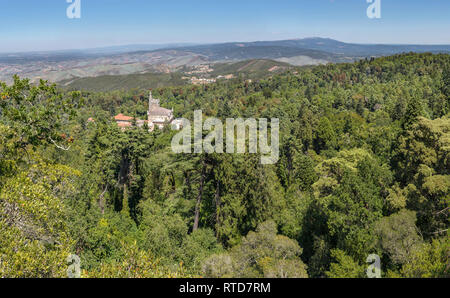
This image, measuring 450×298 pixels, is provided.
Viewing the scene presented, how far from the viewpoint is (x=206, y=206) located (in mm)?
23656

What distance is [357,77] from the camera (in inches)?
4235

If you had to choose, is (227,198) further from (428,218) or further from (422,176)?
(422,176)

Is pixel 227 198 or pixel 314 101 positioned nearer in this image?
pixel 227 198

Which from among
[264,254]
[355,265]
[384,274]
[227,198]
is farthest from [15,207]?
[384,274]

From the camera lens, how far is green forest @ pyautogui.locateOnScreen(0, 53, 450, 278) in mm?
10281

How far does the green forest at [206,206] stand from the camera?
33.7 feet

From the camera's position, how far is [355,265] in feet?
52.5

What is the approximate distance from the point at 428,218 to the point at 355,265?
6643mm

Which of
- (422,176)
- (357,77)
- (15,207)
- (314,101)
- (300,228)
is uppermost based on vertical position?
(357,77)

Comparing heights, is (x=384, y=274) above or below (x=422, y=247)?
below
